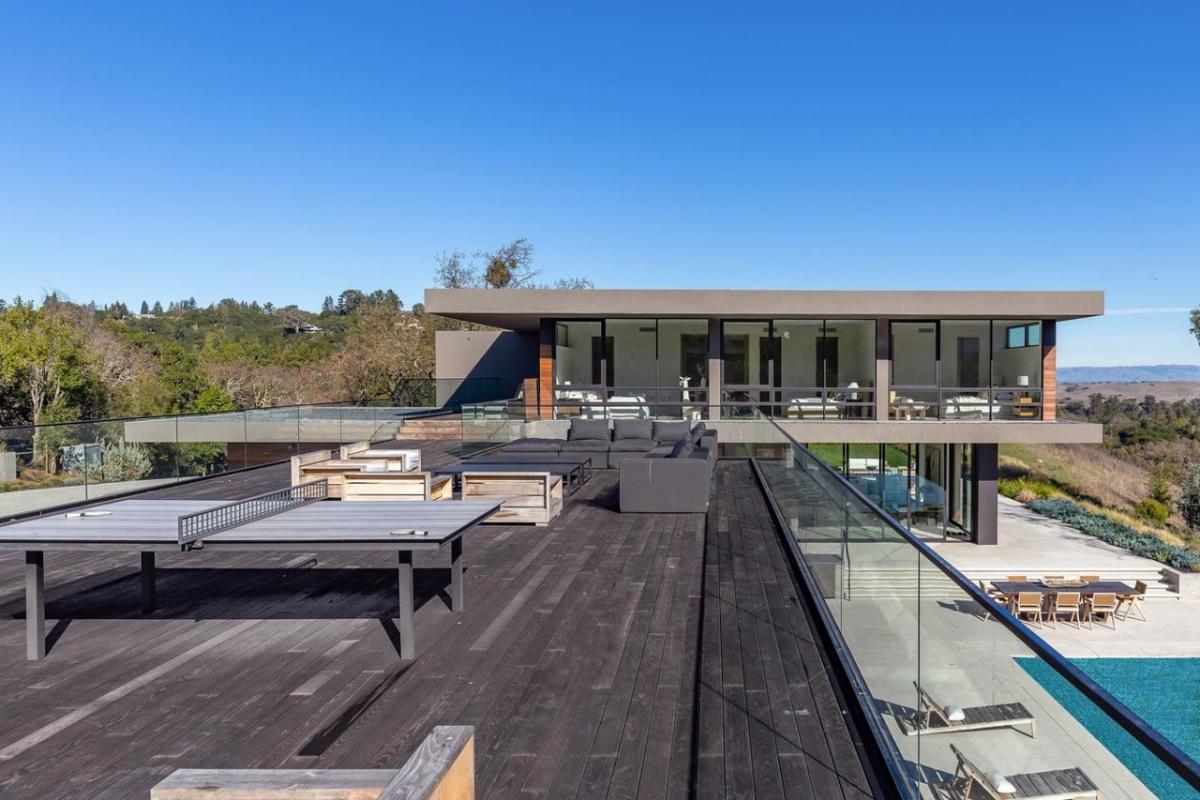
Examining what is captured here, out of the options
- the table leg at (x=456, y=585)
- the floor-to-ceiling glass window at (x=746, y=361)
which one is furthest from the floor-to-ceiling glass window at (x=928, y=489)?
the table leg at (x=456, y=585)

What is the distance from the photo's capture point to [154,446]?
1106 centimetres

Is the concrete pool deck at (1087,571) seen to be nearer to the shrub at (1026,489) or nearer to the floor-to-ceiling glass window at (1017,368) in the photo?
the floor-to-ceiling glass window at (1017,368)

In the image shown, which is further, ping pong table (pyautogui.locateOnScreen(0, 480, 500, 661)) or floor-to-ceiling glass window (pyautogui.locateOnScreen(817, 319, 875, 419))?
floor-to-ceiling glass window (pyautogui.locateOnScreen(817, 319, 875, 419))

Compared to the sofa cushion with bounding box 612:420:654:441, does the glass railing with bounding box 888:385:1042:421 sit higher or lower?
higher

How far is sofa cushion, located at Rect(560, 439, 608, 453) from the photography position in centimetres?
1298

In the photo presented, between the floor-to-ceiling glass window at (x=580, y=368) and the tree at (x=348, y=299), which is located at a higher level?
the tree at (x=348, y=299)

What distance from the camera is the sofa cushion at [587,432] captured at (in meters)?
14.4

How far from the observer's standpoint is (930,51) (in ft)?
109

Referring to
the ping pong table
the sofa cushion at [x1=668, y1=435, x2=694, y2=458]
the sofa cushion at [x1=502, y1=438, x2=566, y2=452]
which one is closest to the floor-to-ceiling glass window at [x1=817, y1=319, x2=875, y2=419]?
the sofa cushion at [x1=502, y1=438, x2=566, y2=452]

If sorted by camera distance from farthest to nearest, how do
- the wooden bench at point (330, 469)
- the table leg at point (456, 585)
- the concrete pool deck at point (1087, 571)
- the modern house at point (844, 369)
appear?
the modern house at point (844, 369) < the concrete pool deck at point (1087, 571) < the wooden bench at point (330, 469) < the table leg at point (456, 585)

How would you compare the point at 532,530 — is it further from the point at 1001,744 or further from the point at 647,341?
the point at 647,341

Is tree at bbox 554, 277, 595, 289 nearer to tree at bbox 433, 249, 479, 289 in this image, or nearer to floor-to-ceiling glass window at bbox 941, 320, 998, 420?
tree at bbox 433, 249, 479, 289

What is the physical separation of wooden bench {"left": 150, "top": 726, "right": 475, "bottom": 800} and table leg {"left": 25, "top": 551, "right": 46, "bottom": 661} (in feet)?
10.8

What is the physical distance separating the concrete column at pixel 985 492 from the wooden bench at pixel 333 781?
18137 mm
